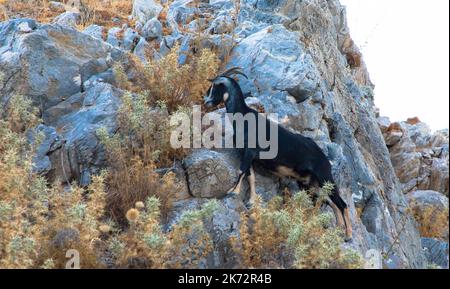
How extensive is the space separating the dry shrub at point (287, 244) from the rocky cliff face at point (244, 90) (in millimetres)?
341

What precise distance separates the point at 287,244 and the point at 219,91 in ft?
11.0

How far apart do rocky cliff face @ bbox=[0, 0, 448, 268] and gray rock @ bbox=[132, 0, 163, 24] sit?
22 mm

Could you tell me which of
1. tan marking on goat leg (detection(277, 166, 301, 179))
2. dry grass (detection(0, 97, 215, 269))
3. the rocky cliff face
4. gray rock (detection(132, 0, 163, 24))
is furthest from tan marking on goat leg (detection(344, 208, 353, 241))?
gray rock (detection(132, 0, 163, 24))

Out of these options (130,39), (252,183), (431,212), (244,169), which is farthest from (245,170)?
(431,212)

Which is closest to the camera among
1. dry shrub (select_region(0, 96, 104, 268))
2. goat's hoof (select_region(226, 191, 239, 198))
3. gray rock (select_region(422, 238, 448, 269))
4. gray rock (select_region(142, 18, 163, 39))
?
dry shrub (select_region(0, 96, 104, 268))

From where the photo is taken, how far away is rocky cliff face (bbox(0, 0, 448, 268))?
970 centimetres

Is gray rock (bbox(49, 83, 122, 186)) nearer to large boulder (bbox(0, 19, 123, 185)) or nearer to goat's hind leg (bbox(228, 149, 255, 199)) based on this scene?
large boulder (bbox(0, 19, 123, 185))

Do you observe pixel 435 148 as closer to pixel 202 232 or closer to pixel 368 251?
pixel 368 251

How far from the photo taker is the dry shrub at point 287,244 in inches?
302

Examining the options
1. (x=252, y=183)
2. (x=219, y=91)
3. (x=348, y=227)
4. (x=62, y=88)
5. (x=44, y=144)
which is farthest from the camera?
(x=62, y=88)

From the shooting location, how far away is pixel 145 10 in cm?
1484

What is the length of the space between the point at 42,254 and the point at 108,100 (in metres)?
3.48

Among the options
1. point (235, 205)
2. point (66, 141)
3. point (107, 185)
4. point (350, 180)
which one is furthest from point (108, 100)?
point (350, 180)

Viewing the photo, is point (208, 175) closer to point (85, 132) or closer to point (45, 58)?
point (85, 132)
